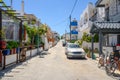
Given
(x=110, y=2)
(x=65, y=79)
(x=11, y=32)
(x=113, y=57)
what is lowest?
(x=65, y=79)

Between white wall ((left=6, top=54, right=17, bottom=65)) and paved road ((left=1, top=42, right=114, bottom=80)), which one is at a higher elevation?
white wall ((left=6, top=54, right=17, bottom=65))

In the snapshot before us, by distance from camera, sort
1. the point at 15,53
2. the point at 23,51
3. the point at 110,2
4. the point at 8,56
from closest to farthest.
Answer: the point at 8,56
the point at 15,53
the point at 23,51
the point at 110,2

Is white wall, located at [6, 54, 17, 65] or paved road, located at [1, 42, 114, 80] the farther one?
white wall, located at [6, 54, 17, 65]

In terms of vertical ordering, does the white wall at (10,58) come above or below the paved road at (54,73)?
above

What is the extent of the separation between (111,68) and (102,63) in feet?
10.3

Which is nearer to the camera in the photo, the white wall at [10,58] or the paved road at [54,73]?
the paved road at [54,73]

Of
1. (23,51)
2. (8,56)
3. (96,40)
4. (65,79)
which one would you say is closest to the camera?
(65,79)

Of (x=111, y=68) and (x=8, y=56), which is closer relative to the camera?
(x=111, y=68)

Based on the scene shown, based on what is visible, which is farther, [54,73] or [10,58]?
[10,58]

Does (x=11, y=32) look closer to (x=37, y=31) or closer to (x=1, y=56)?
(x=1, y=56)

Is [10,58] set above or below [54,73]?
above

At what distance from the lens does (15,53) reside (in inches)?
693

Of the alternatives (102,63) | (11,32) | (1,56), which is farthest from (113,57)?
(11,32)

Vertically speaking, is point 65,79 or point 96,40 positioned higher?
point 96,40
